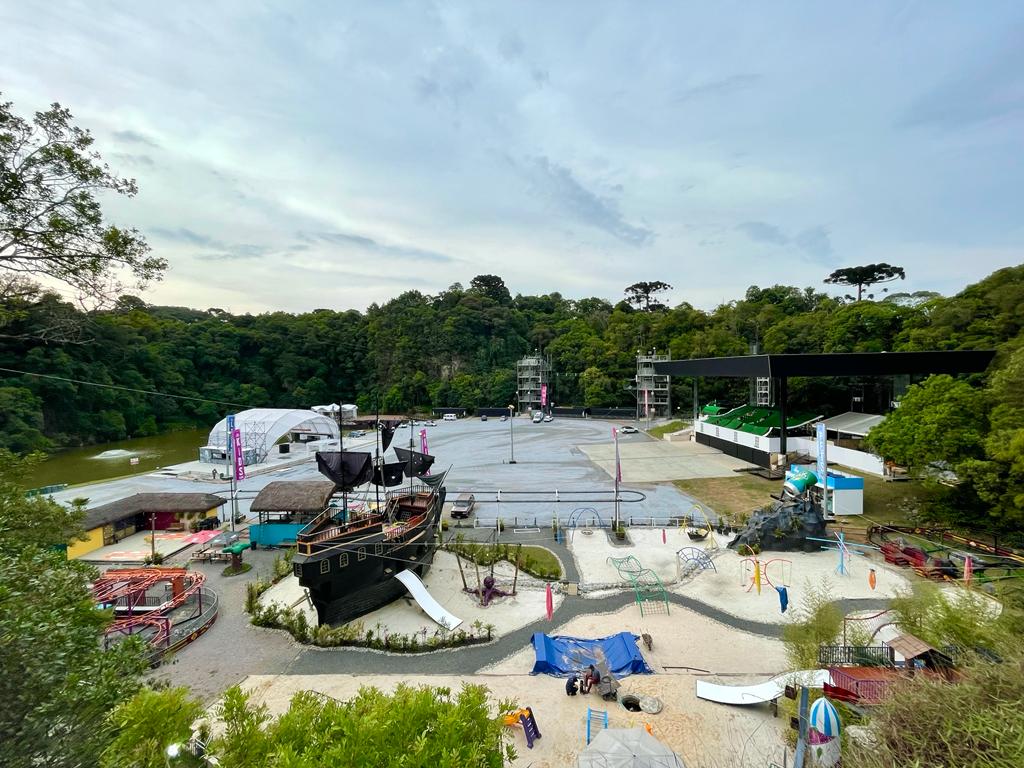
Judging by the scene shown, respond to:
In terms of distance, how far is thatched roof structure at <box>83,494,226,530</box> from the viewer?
2025 centimetres

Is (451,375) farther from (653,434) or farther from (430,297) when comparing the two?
(653,434)

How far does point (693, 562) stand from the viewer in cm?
1647

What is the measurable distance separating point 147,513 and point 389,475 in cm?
1335

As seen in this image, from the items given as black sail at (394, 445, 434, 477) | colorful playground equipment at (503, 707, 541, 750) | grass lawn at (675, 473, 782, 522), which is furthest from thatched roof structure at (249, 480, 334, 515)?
grass lawn at (675, 473, 782, 522)

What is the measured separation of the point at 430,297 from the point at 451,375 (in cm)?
2396

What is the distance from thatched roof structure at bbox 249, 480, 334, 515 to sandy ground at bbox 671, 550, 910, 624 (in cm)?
1458

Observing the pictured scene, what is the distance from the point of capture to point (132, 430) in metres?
58.0

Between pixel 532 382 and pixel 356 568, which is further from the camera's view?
pixel 532 382

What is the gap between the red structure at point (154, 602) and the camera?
12.1m

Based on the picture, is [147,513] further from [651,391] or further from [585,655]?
[651,391]

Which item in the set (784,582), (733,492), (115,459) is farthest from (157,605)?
(115,459)

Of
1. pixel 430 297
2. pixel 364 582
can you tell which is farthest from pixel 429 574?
pixel 430 297

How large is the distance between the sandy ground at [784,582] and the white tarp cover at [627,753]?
764 centimetres

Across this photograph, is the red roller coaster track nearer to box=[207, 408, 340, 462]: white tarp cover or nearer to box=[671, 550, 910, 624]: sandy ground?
box=[671, 550, 910, 624]: sandy ground
